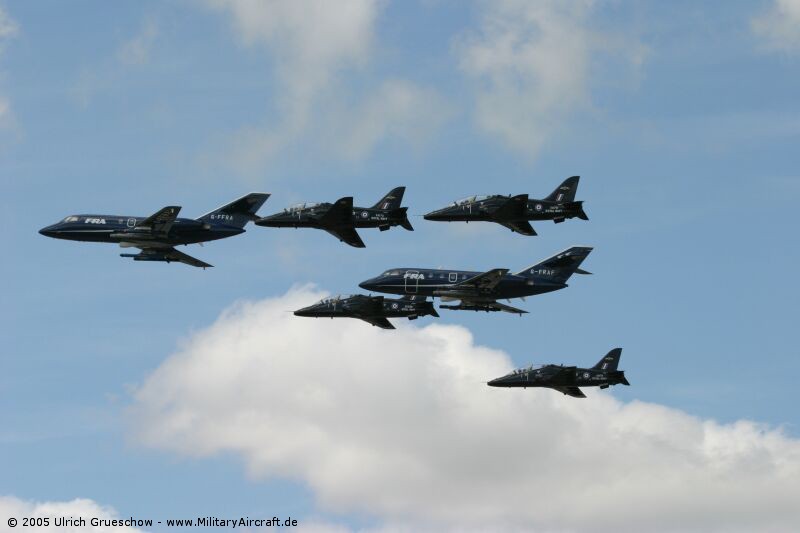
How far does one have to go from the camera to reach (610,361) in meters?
169

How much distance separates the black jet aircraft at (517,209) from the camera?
158 m

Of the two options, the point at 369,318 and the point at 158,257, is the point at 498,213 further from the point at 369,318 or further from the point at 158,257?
the point at 158,257

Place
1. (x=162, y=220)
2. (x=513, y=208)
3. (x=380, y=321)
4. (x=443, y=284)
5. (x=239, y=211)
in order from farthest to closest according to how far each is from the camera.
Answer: (x=380, y=321), (x=239, y=211), (x=443, y=284), (x=513, y=208), (x=162, y=220)

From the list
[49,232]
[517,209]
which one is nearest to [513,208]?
[517,209]

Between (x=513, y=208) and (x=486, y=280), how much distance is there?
9367 millimetres

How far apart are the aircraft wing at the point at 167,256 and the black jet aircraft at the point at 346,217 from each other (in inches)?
420

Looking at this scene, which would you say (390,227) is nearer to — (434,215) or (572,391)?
(434,215)

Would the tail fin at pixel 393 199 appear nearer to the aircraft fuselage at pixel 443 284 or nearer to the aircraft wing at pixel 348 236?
the aircraft wing at pixel 348 236

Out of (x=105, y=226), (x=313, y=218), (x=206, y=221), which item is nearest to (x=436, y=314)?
(x=313, y=218)

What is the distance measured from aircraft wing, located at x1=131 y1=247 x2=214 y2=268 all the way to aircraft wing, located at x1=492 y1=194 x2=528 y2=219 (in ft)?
113

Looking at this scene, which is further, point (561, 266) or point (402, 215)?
point (561, 266)

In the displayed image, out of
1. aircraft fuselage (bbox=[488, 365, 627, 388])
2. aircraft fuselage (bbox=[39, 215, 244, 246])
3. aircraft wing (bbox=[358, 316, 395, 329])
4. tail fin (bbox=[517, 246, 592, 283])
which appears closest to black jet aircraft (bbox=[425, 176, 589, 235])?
tail fin (bbox=[517, 246, 592, 283])

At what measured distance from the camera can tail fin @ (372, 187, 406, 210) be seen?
516ft

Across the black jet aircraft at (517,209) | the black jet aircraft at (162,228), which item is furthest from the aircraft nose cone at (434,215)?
the black jet aircraft at (162,228)
